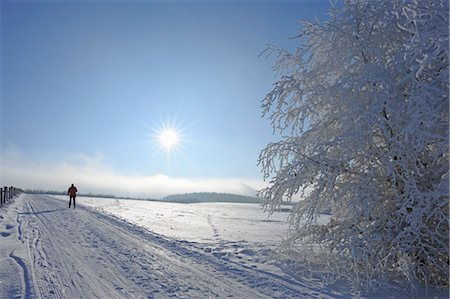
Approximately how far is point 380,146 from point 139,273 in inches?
232

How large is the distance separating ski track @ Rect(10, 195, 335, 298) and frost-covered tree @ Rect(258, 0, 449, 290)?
5.73ft

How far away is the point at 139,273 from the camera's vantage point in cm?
682

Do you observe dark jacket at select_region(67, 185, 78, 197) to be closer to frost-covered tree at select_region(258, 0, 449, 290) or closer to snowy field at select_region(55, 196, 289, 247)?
snowy field at select_region(55, 196, 289, 247)

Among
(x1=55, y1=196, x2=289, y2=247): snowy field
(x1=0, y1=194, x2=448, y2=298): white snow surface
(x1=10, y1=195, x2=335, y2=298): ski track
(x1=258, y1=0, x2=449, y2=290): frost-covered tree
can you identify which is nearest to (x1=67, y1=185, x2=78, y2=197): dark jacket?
(x1=55, y1=196, x2=289, y2=247): snowy field

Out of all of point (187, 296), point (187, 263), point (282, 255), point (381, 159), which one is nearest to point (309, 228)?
point (282, 255)

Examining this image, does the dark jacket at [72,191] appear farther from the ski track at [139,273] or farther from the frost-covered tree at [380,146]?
the frost-covered tree at [380,146]

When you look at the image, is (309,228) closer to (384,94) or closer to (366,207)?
(366,207)

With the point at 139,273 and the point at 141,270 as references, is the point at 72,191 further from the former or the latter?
the point at 139,273

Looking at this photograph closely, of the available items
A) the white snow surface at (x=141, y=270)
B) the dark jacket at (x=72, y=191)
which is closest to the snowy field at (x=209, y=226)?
the white snow surface at (x=141, y=270)

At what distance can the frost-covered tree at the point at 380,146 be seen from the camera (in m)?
6.14

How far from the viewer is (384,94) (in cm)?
661

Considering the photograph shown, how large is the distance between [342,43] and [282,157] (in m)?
3.15

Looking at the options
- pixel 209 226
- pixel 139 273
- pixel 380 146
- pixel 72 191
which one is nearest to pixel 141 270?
pixel 139 273

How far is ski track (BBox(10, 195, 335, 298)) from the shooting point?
5719 millimetres
